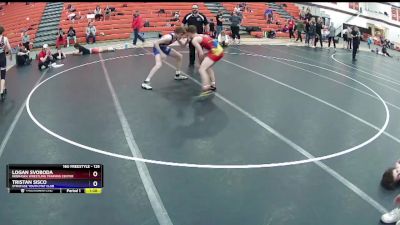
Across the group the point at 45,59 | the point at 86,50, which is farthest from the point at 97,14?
the point at 45,59

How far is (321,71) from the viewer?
1315 cm

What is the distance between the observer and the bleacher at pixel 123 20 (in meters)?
21.0

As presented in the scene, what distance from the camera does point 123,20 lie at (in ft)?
75.0

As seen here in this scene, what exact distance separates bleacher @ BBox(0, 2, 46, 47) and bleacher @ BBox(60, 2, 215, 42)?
1.60 metres

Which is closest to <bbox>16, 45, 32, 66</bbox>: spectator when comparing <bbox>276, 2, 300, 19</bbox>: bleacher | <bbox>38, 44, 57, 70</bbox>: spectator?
<bbox>38, 44, 57, 70</bbox>: spectator

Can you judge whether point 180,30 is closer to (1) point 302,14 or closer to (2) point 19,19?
(2) point 19,19

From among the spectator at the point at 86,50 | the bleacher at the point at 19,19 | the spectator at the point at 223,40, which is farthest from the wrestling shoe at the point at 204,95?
the bleacher at the point at 19,19

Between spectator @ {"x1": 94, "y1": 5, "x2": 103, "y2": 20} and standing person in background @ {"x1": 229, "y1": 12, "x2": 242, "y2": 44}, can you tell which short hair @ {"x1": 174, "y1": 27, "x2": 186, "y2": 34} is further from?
spectator @ {"x1": 94, "y1": 5, "x2": 103, "y2": 20}

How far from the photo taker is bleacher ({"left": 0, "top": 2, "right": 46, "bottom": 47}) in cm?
2200

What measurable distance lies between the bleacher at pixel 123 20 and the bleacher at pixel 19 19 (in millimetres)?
1597

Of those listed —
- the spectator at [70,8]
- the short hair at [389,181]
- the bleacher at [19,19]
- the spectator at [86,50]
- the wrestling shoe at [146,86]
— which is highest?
the spectator at [70,8]

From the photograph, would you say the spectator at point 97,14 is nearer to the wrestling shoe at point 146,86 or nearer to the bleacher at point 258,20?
the bleacher at point 258,20

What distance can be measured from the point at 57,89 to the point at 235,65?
5.58 metres
